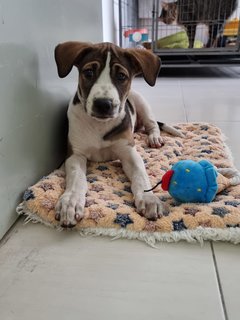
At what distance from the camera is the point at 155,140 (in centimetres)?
175

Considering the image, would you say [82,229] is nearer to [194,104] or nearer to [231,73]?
[194,104]

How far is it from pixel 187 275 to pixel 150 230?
0.61ft

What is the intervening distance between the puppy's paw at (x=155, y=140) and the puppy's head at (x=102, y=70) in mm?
465

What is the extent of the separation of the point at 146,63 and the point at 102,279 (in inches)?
33.2

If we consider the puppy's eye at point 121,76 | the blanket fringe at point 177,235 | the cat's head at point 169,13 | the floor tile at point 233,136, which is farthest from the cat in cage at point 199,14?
the blanket fringe at point 177,235

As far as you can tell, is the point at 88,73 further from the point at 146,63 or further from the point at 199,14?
the point at 199,14

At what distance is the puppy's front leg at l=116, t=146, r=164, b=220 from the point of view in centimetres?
104

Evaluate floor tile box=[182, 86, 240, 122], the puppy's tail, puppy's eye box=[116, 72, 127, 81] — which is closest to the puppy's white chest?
puppy's eye box=[116, 72, 127, 81]

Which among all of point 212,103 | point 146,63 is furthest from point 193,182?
point 212,103

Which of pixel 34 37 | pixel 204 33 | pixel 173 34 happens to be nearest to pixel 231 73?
pixel 204 33

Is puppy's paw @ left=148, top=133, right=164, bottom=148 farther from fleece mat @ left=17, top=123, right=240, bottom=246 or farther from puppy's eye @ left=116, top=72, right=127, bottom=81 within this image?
puppy's eye @ left=116, top=72, right=127, bottom=81

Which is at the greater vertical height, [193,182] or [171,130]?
[193,182]

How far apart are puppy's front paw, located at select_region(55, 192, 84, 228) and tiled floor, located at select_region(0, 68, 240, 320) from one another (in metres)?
0.04

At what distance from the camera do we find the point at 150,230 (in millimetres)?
996
